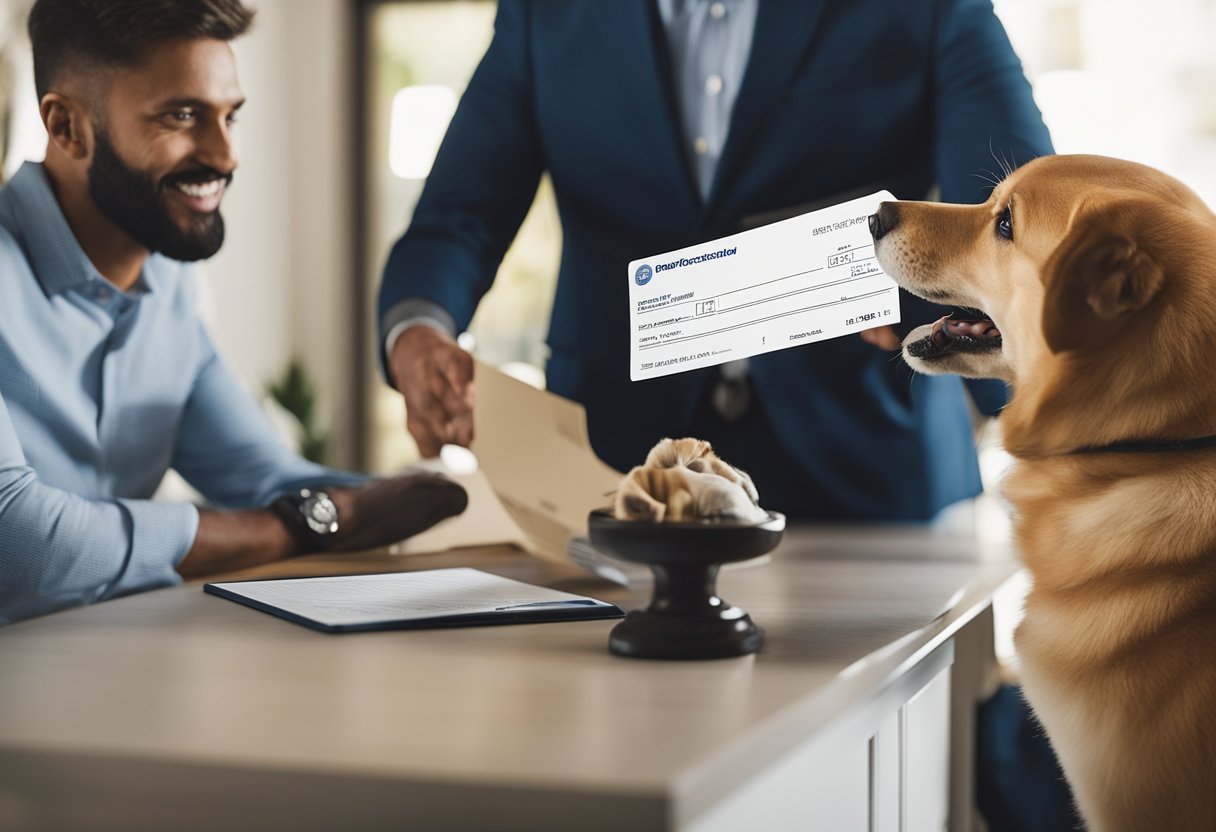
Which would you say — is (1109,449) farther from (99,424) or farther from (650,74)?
(99,424)

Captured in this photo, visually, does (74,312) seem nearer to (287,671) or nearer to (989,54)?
(287,671)

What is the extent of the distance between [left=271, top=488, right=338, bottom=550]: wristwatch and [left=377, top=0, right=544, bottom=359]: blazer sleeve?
9.4 inches

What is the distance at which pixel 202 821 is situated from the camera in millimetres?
512

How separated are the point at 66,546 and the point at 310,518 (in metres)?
0.25

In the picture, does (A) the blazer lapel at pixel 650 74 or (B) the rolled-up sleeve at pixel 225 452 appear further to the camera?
(B) the rolled-up sleeve at pixel 225 452

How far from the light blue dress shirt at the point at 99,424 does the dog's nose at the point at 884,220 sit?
664 millimetres

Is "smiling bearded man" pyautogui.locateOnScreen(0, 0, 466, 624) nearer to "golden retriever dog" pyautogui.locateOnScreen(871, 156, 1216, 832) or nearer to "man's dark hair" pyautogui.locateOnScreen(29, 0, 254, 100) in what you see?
"man's dark hair" pyautogui.locateOnScreen(29, 0, 254, 100)

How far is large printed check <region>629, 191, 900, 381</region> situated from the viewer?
2.73 feet

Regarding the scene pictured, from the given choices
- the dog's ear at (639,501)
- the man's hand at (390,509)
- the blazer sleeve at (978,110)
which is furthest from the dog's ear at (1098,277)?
the man's hand at (390,509)

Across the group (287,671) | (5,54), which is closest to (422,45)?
(5,54)

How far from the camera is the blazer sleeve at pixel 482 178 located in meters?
1.35

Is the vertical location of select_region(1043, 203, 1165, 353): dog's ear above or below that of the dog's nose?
below

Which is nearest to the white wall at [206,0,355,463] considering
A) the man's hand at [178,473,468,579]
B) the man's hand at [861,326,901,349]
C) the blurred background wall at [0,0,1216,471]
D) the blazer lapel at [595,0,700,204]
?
the blurred background wall at [0,0,1216,471]

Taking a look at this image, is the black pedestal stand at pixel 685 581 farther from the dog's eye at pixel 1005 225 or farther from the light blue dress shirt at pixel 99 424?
the light blue dress shirt at pixel 99 424
